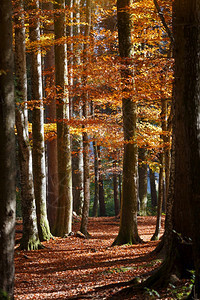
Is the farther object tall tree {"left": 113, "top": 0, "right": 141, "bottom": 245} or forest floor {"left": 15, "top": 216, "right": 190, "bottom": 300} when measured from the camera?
tall tree {"left": 113, "top": 0, "right": 141, "bottom": 245}

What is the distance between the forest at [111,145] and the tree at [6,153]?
0.01 metres

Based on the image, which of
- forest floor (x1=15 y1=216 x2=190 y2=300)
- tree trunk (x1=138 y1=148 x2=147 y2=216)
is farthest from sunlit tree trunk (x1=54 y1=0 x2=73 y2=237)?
tree trunk (x1=138 y1=148 x2=147 y2=216)

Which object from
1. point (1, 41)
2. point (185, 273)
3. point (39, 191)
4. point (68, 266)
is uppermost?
point (1, 41)

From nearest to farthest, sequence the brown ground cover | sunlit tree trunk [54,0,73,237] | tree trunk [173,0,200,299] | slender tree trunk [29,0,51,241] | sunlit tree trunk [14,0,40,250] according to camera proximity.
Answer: tree trunk [173,0,200,299]
the brown ground cover
sunlit tree trunk [14,0,40,250]
slender tree trunk [29,0,51,241]
sunlit tree trunk [54,0,73,237]

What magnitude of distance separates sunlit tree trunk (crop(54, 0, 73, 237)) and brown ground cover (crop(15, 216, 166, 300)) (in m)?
0.83

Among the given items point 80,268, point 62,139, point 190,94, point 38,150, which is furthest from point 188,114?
point 62,139

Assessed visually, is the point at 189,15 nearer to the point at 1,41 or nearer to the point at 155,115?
the point at 1,41

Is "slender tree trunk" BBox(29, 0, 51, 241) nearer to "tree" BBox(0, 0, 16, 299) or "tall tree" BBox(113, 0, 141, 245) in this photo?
"tall tree" BBox(113, 0, 141, 245)

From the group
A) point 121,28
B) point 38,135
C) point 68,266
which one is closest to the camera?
point 68,266

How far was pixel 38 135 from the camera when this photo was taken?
12.6m

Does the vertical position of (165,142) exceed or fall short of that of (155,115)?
it falls short

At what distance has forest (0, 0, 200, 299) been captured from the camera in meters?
4.98

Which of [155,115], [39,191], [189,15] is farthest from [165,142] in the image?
[189,15]

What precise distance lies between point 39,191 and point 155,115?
624 centimetres
